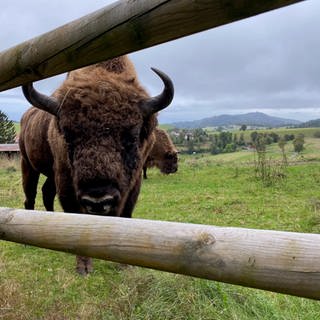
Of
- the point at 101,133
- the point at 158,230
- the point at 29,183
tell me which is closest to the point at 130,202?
the point at 101,133

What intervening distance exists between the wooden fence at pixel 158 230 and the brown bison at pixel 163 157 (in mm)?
14566

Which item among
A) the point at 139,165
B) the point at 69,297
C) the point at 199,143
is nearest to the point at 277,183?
the point at 139,165

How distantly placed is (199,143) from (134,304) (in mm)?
47477

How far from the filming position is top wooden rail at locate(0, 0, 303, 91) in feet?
4.26

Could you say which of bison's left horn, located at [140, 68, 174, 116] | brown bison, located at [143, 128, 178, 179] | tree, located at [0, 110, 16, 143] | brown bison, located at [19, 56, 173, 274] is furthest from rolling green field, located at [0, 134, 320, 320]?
tree, located at [0, 110, 16, 143]

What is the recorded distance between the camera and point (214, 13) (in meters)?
1.31

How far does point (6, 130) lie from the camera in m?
44.9

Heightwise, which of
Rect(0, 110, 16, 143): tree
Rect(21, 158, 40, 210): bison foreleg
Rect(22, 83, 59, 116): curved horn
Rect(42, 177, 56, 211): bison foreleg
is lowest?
Rect(0, 110, 16, 143): tree

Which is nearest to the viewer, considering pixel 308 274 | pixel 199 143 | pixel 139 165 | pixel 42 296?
pixel 308 274

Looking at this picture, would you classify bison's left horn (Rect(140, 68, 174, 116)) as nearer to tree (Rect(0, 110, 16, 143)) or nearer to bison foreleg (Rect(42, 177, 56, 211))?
bison foreleg (Rect(42, 177, 56, 211))

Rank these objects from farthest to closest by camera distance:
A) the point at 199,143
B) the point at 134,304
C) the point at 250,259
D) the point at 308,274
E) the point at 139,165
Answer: the point at 199,143
the point at 139,165
the point at 134,304
the point at 250,259
the point at 308,274

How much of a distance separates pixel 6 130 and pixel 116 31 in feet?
Answer: 151

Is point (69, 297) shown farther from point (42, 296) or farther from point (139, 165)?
point (139, 165)

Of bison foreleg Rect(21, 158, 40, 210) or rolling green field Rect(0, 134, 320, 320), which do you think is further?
bison foreleg Rect(21, 158, 40, 210)
